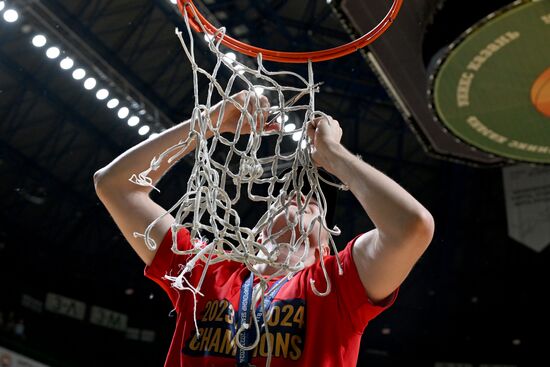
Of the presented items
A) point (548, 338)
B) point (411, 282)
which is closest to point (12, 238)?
point (411, 282)

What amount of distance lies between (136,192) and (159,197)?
8093 millimetres

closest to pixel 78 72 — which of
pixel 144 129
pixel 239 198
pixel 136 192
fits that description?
pixel 144 129

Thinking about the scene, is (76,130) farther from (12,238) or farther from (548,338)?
(548,338)

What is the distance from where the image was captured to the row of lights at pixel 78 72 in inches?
263

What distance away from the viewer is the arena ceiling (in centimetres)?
788

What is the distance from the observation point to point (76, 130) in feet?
29.8

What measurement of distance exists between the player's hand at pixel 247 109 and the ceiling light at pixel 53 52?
17.2 ft

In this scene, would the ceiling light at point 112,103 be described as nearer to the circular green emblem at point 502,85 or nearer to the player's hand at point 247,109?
the circular green emblem at point 502,85

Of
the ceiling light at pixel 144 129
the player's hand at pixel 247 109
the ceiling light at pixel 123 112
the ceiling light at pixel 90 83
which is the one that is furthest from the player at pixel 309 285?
the ceiling light at pixel 144 129

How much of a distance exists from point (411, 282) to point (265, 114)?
30.6 feet

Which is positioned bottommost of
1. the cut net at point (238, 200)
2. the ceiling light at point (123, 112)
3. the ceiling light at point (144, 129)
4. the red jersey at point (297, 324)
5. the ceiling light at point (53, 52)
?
the red jersey at point (297, 324)

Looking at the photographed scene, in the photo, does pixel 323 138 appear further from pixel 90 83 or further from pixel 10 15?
pixel 90 83

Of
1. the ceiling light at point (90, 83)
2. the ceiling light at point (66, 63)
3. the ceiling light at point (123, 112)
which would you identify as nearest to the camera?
the ceiling light at point (66, 63)

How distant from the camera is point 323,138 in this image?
201 centimetres
